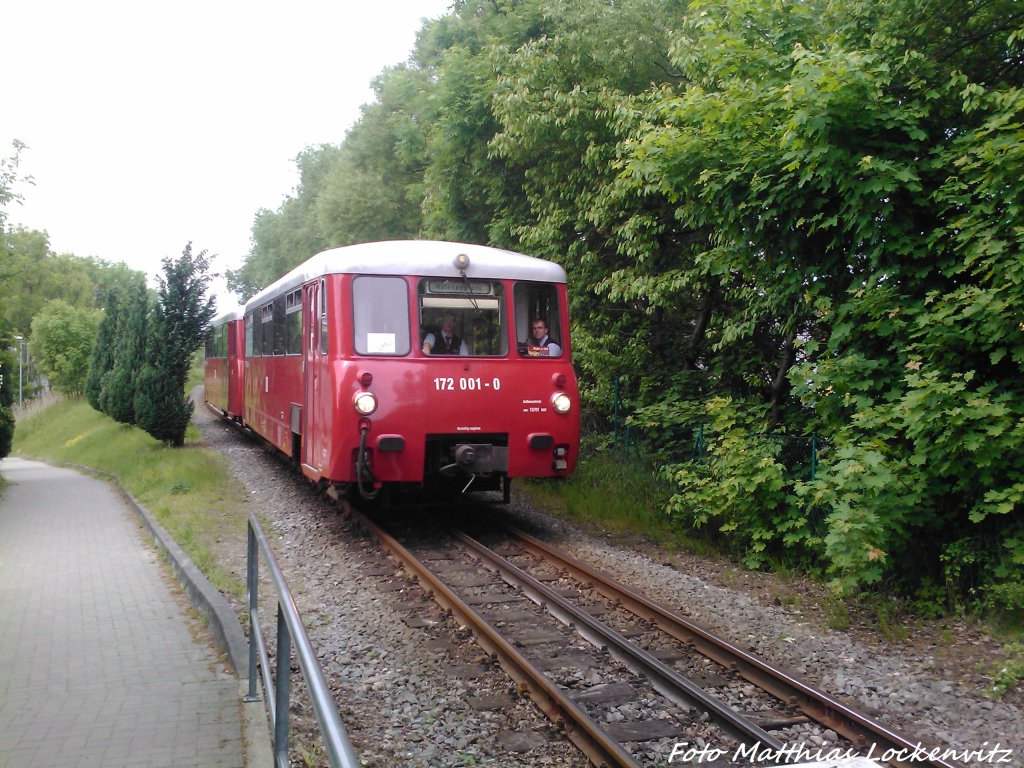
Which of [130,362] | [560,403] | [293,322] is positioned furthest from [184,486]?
[130,362]

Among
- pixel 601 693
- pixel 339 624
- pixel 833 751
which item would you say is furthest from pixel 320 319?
pixel 833 751

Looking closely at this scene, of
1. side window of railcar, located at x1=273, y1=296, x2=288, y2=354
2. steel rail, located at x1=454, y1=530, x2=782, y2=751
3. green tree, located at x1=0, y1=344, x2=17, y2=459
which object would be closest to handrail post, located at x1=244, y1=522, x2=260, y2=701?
steel rail, located at x1=454, y1=530, x2=782, y2=751

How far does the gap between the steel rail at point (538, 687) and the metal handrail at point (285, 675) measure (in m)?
1.63

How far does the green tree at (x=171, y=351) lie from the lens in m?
19.4

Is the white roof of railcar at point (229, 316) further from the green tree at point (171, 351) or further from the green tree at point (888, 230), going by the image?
the green tree at point (888, 230)

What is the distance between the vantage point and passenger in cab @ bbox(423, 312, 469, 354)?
9.73 metres

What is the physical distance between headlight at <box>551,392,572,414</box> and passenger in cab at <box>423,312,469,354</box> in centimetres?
110

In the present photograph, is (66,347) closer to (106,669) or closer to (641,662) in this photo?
(106,669)

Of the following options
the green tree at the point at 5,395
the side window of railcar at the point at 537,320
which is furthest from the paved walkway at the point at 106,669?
the green tree at the point at 5,395

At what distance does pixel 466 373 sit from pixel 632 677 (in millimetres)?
4416

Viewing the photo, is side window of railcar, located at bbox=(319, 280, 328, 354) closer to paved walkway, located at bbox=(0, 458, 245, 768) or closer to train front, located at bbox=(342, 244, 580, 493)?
train front, located at bbox=(342, 244, 580, 493)

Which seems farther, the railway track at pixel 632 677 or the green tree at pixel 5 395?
the green tree at pixel 5 395

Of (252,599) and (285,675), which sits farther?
(252,599)

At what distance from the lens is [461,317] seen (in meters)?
9.92
